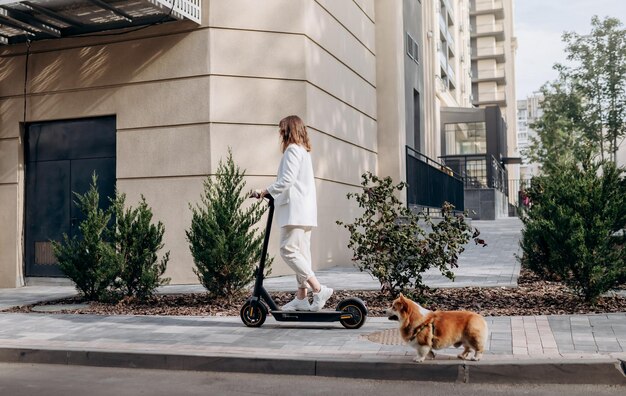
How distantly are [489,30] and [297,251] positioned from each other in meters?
72.8

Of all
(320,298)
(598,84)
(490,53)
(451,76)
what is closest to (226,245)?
(320,298)

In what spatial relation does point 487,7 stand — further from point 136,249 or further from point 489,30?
point 136,249

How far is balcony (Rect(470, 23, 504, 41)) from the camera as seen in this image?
243ft

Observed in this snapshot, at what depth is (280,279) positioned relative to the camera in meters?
12.3

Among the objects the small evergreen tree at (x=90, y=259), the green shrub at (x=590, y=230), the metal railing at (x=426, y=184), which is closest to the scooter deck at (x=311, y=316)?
the green shrub at (x=590, y=230)

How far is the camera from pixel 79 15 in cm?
Answer: 1239

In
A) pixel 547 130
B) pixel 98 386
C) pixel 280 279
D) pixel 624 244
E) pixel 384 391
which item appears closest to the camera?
pixel 384 391

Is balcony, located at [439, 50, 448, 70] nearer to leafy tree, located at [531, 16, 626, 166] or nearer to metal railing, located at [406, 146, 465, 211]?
leafy tree, located at [531, 16, 626, 166]

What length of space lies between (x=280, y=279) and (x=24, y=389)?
7213 millimetres

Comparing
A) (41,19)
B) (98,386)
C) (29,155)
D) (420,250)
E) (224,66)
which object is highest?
(41,19)

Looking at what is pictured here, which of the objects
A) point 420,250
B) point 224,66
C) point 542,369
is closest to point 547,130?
→ point 224,66

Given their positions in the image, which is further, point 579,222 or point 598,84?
point 598,84

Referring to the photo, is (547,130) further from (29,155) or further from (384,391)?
(384,391)

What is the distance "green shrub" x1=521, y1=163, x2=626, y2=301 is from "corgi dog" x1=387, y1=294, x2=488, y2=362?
9.77ft
